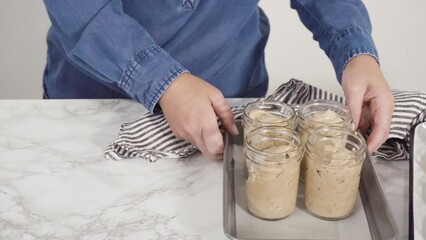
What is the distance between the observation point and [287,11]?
2.16 m

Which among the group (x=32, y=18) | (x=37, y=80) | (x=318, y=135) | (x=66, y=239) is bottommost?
(x=37, y=80)

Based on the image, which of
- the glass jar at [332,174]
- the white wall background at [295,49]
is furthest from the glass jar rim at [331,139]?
the white wall background at [295,49]

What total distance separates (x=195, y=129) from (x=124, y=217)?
0.16m

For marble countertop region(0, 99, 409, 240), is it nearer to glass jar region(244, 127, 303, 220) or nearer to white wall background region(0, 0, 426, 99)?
glass jar region(244, 127, 303, 220)

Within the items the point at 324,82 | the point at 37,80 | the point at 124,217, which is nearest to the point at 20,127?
the point at 124,217

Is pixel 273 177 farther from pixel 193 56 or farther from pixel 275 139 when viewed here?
pixel 193 56

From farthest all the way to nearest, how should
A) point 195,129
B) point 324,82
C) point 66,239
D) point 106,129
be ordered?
point 324,82 → point 106,129 → point 195,129 → point 66,239

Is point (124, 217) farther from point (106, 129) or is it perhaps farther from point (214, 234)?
point (106, 129)

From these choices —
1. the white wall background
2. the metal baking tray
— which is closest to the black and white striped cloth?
the metal baking tray

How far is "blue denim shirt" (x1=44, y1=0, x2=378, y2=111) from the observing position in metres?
0.89

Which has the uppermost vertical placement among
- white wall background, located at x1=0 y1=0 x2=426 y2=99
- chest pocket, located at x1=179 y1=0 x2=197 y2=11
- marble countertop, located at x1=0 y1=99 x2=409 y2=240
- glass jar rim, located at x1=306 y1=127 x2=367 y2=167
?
chest pocket, located at x1=179 y1=0 x2=197 y2=11

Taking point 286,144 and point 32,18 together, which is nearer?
point 286,144

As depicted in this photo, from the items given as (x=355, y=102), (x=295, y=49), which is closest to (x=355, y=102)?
(x=355, y=102)

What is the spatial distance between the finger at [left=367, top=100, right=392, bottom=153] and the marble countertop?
0.05 meters
